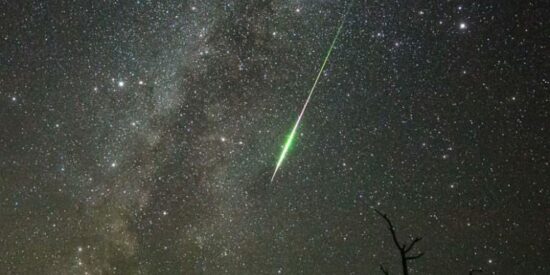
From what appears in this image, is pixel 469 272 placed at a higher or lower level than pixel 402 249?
lower

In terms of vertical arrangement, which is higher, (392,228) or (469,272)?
(392,228)

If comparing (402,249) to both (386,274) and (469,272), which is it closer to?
(386,274)

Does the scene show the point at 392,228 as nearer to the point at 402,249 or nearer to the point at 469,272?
the point at 402,249

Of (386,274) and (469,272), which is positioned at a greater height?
(386,274)

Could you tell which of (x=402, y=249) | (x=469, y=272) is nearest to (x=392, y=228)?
(x=402, y=249)
